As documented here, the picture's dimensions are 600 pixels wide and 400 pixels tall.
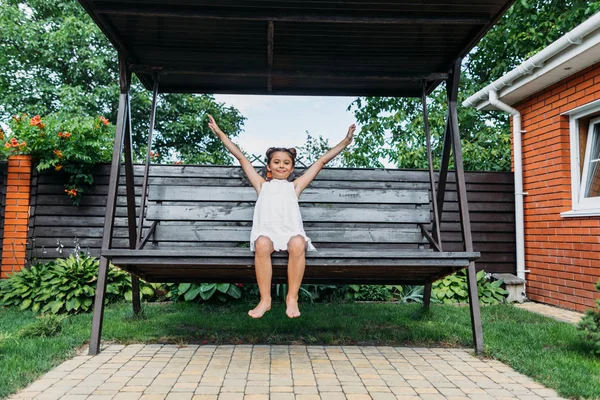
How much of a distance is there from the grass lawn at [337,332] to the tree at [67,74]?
11493 mm

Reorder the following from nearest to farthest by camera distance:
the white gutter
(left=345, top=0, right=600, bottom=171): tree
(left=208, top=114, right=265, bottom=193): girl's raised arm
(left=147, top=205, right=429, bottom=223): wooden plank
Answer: (left=208, top=114, right=265, bottom=193): girl's raised arm
(left=147, top=205, right=429, bottom=223): wooden plank
the white gutter
(left=345, top=0, right=600, bottom=171): tree

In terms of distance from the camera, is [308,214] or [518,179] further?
[518,179]

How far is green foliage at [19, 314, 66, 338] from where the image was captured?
13.1 feet

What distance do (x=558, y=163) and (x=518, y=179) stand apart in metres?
0.79

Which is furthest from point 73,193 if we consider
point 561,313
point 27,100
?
Answer: point 27,100

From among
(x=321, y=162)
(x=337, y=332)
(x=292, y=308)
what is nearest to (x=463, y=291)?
(x=337, y=332)

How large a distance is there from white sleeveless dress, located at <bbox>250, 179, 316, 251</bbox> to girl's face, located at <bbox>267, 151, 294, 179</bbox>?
0.07 metres

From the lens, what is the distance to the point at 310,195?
4.71m

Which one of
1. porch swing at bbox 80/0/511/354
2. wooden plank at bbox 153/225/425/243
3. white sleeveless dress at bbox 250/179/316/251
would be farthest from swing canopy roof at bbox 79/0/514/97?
wooden plank at bbox 153/225/425/243

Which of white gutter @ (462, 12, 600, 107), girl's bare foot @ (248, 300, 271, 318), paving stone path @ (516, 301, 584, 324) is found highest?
white gutter @ (462, 12, 600, 107)

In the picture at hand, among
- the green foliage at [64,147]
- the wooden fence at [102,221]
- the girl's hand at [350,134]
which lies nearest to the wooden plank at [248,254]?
the girl's hand at [350,134]

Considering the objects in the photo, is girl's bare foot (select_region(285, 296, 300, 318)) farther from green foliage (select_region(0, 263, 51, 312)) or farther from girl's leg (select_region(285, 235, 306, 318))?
green foliage (select_region(0, 263, 51, 312))

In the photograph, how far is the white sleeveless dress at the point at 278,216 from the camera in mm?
3523

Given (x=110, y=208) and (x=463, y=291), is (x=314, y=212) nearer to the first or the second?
(x=110, y=208)
